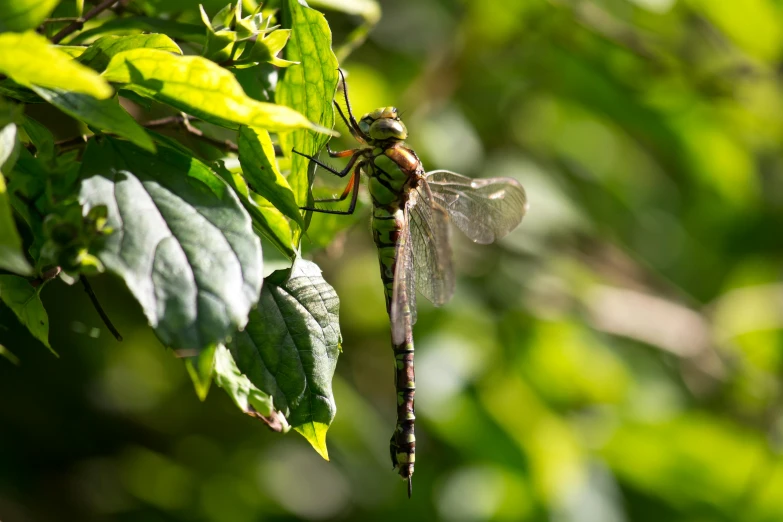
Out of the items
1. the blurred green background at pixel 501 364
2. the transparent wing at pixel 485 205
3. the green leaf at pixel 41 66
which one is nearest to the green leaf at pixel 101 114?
the green leaf at pixel 41 66

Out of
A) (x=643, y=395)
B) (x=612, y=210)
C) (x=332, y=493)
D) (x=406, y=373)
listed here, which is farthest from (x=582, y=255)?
(x=406, y=373)

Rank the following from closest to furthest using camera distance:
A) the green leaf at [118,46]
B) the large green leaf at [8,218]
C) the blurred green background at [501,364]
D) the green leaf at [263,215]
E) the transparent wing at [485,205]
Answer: the large green leaf at [8,218] → the green leaf at [118,46] → the green leaf at [263,215] → the transparent wing at [485,205] → the blurred green background at [501,364]

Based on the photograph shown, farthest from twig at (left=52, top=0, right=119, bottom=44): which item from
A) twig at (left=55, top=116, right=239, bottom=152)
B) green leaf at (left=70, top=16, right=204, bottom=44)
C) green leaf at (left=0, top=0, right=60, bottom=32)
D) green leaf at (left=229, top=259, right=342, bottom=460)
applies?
green leaf at (left=229, top=259, right=342, bottom=460)

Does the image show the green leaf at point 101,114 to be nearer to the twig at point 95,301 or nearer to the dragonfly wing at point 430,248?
the twig at point 95,301

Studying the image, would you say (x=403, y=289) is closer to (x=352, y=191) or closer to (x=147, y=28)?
(x=352, y=191)

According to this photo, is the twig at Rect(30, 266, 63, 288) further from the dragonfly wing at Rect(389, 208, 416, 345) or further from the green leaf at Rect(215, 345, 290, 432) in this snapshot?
the dragonfly wing at Rect(389, 208, 416, 345)

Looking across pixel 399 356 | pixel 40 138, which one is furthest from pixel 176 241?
pixel 399 356

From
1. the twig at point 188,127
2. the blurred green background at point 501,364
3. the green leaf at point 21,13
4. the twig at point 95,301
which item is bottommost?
the blurred green background at point 501,364
